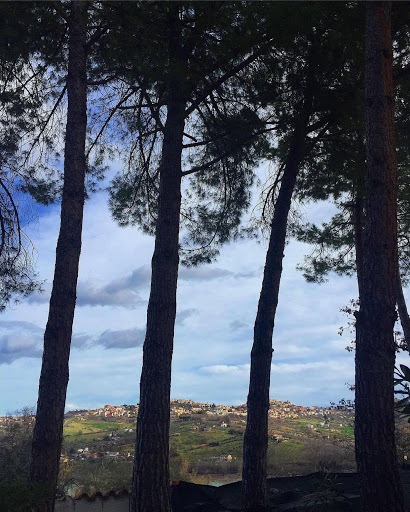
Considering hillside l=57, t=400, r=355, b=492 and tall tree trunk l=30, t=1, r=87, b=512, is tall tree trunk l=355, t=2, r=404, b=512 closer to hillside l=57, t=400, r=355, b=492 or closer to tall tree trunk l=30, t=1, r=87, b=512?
tall tree trunk l=30, t=1, r=87, b=512

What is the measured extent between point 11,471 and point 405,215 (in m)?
11.6

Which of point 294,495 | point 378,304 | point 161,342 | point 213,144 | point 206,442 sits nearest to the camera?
point 378,304

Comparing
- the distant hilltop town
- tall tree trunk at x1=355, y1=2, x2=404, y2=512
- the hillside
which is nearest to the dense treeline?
tall tree trunk at x1=355, y1=2, x2=404, y2=512

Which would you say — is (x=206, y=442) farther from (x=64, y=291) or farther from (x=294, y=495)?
(x=64, y=291)

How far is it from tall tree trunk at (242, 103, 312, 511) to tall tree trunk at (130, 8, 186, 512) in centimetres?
181

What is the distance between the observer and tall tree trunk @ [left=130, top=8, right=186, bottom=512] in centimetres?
692

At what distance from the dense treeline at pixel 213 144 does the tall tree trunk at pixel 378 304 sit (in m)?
0.01

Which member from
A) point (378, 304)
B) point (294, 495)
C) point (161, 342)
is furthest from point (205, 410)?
point (378, 304)

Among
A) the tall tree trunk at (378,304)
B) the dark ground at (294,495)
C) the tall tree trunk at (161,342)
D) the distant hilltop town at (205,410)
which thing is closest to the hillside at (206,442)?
the distant hilltop town at (205,410)

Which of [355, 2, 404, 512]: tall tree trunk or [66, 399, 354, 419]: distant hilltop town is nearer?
[355, 2, 404, 512]: tall tree trunk

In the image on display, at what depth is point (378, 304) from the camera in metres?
5.39

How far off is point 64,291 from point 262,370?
3556 millimetres

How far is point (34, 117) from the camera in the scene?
9.84 metres

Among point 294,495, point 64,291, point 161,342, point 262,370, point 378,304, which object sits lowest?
point 294,495
